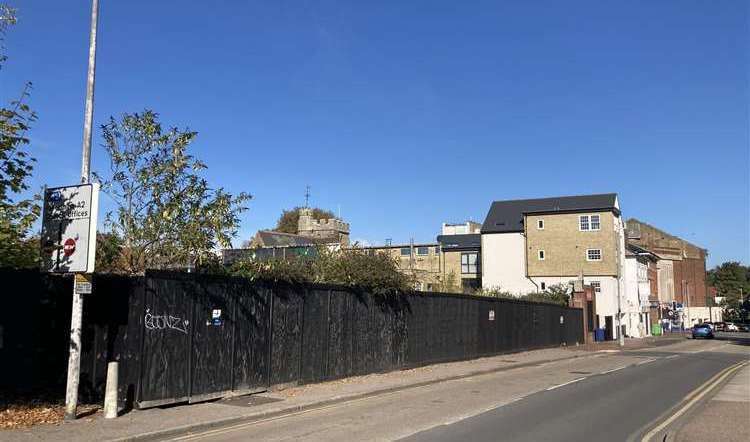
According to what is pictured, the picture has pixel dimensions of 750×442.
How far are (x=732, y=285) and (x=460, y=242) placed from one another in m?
89.7

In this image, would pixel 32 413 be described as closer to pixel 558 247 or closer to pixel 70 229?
pixel 70 229

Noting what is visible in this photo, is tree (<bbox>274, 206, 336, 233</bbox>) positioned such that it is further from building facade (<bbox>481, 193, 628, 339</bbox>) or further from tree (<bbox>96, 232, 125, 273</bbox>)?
tree (<bbox>96, 232, 125, 273</bbox>)

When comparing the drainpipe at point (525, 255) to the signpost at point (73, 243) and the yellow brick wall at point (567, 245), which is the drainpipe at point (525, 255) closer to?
the yellow brick wall at point (567, 245)

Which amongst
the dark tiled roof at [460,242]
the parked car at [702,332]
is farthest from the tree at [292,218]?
the parked car at [702,332]

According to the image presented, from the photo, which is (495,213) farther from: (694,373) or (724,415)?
(724,415)

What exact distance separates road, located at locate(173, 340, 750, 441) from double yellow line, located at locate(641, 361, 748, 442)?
21 cm

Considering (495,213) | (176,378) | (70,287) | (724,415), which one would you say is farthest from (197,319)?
(495,213)

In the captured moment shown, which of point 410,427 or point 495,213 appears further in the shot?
point 495,213

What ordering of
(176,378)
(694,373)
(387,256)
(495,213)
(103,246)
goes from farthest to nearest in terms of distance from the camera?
(495,213) → (694,373) → (387,256) → (103,246) → (176,378)

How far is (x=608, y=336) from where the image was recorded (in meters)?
51.4

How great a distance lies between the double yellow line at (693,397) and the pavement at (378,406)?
0.38 meters

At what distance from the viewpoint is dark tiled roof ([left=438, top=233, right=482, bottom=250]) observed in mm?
66688

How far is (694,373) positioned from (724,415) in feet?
36.1

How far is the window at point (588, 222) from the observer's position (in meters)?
56.4
